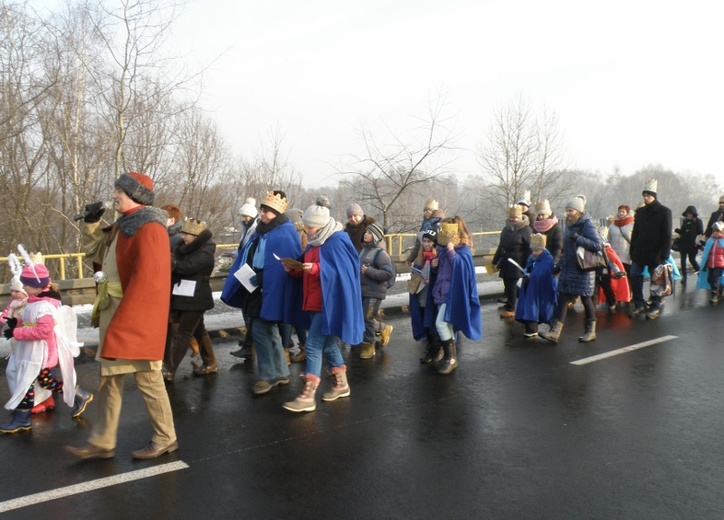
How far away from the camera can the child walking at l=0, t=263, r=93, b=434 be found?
5.06 m

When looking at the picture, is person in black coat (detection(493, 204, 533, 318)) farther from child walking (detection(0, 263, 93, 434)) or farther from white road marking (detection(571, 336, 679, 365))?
child walking (detection(0, 263, 93, 434))

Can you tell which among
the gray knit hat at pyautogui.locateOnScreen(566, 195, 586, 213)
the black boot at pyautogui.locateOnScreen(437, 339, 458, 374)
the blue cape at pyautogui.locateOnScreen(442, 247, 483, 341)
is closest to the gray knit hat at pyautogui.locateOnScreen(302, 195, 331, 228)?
the blue cape at pyautogui.locateOnScreen(442, 247, 483, 341)

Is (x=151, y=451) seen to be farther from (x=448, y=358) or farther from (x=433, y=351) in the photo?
(x=433, y=351)

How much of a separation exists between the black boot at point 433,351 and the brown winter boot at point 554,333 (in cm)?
172

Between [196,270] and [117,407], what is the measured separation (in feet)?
7.14

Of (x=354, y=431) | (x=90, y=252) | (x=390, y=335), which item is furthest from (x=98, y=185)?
(x=354, y=431)

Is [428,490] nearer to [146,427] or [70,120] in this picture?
[146,427]

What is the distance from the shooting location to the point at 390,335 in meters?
9.02

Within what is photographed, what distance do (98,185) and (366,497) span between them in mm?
17459

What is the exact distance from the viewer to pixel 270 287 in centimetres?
605

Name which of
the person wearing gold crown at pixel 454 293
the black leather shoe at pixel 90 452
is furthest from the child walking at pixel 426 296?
the black leather shoe at pixel 90 452

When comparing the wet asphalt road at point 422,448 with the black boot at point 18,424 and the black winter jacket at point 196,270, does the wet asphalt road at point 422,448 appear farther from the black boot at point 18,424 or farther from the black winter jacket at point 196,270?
the black winter jacket at point 196,270

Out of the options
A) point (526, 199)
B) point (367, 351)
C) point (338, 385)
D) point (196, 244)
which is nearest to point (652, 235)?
point (526, 199)

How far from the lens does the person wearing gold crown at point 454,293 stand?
698 cm
